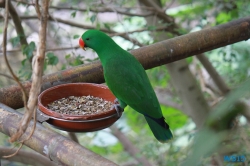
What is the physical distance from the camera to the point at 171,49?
1587 millimetres

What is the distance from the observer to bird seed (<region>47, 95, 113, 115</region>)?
1417 mm

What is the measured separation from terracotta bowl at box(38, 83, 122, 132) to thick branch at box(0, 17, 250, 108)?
0.06 metres

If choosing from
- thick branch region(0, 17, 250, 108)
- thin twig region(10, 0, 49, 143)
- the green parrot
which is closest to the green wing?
the green parrot

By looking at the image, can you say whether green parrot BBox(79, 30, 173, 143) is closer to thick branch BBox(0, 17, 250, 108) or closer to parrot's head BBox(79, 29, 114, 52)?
parrot's head BBox(79, 29, 114, 52)

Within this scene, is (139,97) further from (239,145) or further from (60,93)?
(239,145)

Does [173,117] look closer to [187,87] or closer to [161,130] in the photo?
[187,87]

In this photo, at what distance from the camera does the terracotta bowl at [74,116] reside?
122cm

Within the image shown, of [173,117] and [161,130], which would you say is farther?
[173,117]

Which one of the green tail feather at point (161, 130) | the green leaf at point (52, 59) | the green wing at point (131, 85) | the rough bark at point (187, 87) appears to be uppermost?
the green wing at point (131, 85)

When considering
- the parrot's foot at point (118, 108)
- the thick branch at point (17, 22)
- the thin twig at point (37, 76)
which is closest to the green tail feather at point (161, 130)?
the parrot's foot at point (118, 108)

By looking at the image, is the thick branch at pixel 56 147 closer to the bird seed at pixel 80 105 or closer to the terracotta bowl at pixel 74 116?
the terracotta bowl at pixel 74 116

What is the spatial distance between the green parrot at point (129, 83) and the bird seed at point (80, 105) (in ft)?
0.30

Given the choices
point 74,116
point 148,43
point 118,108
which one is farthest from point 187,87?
point 74,116

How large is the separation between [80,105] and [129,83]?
22cm
